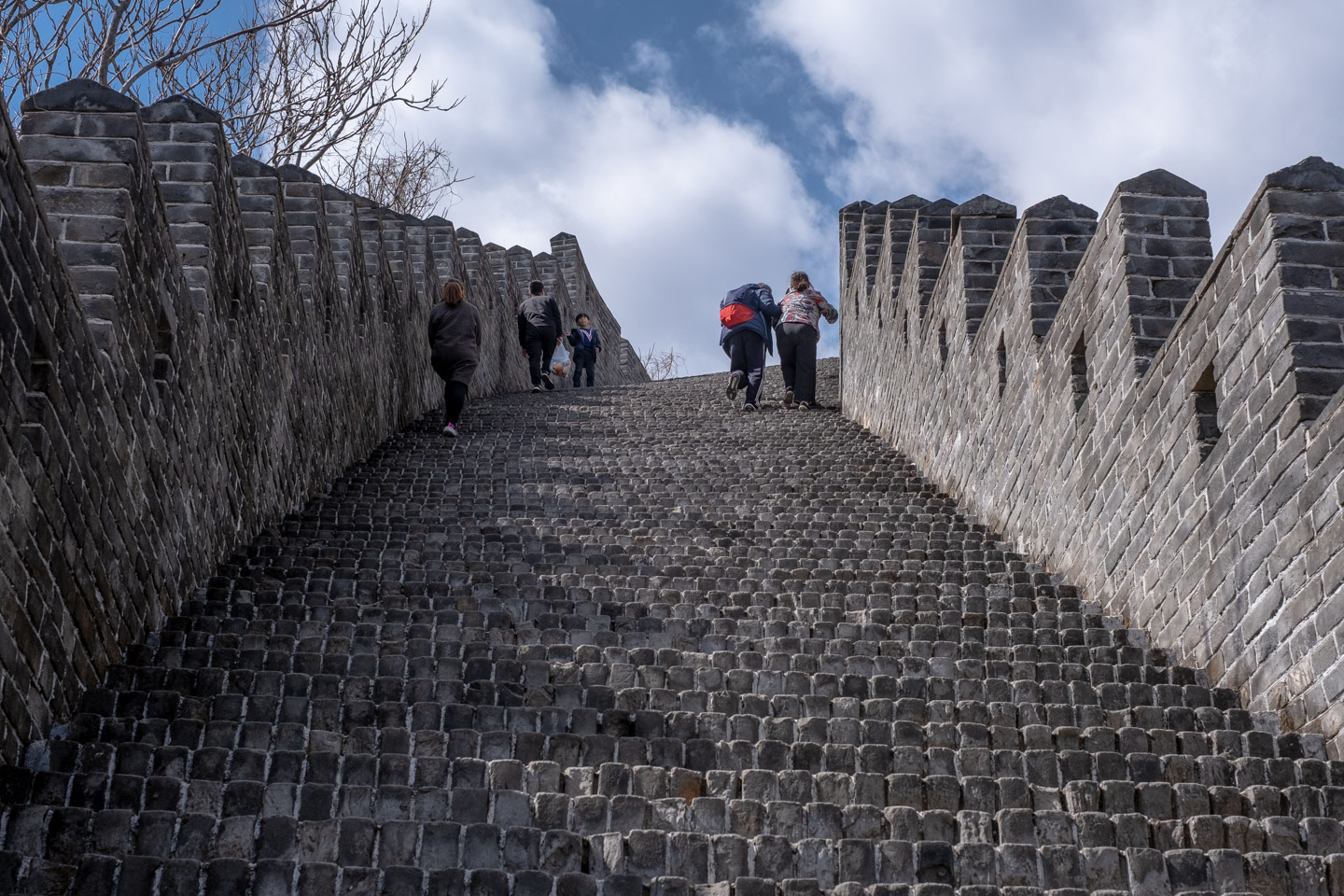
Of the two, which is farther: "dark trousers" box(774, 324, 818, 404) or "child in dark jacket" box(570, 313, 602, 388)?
"child in dark jacket" box(570, 313, 602, 388)

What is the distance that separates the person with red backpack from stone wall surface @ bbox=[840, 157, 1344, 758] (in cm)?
361

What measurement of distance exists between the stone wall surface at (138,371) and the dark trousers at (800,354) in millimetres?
4595

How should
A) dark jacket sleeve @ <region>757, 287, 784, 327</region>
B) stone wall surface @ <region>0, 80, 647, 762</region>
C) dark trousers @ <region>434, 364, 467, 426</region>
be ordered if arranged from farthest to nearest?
1. dark jacket sleeve @ <region>757, 287, 784, 327</region>
2. dark trousers @ <region>434, 364, 467, 426</region>
3. stone wall surface @ <region>0, 80, 647, 762</region>

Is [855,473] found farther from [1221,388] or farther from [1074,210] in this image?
[1221,388]

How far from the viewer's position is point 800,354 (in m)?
13.4

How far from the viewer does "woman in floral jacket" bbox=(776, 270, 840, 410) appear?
44.0 feet

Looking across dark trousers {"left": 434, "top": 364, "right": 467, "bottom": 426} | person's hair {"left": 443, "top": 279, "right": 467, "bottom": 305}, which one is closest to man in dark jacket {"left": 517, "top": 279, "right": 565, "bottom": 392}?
person's hair {"left": 443, "top": 279, "right": 467, "bottom": 305}

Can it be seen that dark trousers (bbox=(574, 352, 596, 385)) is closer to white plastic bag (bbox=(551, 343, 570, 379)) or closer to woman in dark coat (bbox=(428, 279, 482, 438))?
white plastic bag (bbox=(551, 343, 570, 379))

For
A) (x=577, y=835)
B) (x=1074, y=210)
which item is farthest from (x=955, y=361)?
(x=577, y=835)

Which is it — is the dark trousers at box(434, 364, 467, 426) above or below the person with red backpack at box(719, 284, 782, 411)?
below

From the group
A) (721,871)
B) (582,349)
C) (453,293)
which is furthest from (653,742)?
(582,349)

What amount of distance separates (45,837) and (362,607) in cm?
203

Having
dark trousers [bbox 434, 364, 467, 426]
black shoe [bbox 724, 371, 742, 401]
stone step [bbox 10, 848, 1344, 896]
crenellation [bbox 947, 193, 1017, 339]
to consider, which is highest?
black shoe [bbox 724, 371, 742, 401]

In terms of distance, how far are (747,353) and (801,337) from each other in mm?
547
